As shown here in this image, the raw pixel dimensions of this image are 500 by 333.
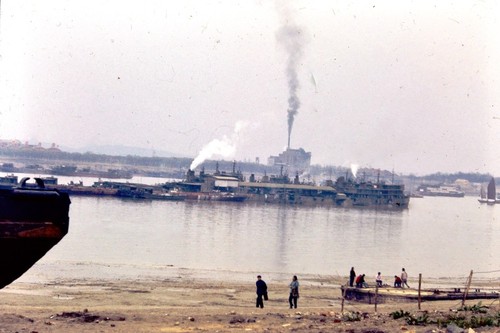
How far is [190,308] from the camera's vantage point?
19.3 metres

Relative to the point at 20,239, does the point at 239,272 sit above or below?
below

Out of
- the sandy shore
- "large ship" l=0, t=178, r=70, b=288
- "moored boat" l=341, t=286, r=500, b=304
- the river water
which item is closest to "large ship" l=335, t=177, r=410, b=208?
the river water

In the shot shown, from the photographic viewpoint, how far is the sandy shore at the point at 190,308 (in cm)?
1400

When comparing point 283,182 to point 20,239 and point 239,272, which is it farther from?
point 20,239

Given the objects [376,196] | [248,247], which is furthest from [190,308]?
[376,196]

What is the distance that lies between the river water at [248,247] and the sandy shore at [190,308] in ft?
12.7

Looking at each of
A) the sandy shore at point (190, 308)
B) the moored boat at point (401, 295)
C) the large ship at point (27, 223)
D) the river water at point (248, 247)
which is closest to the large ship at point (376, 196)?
the river water at point (248, 247)

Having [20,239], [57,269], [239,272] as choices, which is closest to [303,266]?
[239,272]

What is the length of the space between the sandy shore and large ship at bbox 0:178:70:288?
3.26m

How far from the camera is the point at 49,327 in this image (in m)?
14.0

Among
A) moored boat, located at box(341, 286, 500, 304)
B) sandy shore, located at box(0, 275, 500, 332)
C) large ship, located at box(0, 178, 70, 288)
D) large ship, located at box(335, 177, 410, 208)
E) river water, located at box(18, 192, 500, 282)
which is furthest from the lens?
large ship, located at box(335, 177, 410, 208)

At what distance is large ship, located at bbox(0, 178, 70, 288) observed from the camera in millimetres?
10367

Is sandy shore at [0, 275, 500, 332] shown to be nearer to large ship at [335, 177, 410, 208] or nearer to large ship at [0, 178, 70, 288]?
large ship at [0, 178, 70, 288]

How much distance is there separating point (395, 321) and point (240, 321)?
2.84 m
